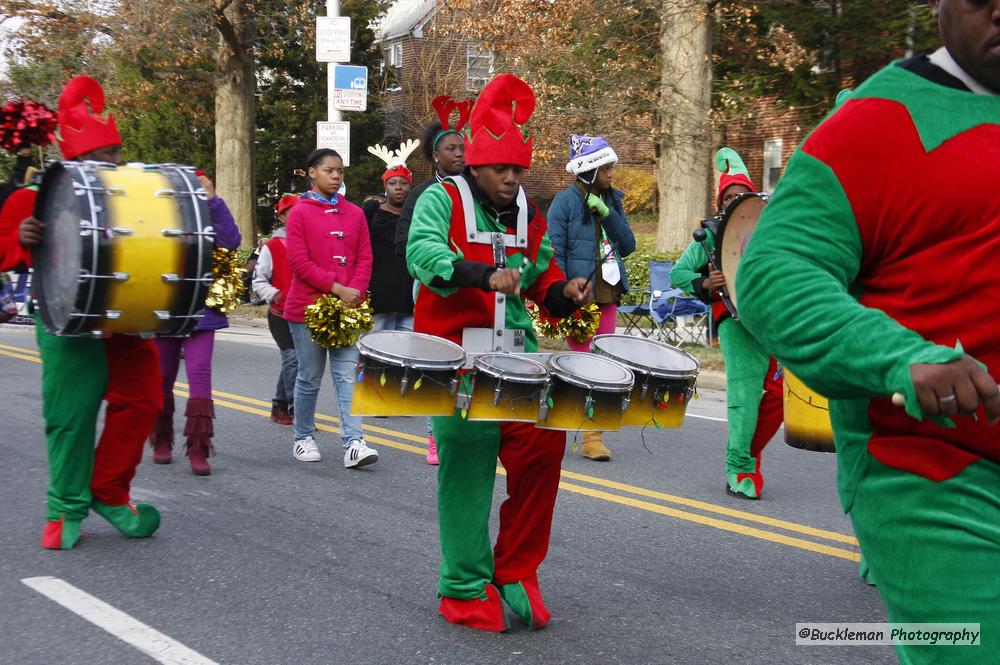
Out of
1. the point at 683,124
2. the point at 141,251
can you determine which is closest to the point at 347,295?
the point at 141,251

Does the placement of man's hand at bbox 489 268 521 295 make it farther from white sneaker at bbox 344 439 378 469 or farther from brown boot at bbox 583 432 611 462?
brown boot at bbox 583 432 611 462

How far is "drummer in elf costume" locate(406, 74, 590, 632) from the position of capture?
179 inches

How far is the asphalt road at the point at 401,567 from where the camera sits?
460 centimetres

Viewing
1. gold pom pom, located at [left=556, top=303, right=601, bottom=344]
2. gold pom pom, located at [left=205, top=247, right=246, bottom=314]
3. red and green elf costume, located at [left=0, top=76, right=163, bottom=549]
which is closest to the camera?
red and green elf costume, located at [left=0, top=76, right=163, bottom=549]

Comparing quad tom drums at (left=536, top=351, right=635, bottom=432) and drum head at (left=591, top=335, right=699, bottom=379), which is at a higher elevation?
drum head at (left=591, top=335, right=699, bottom=379)

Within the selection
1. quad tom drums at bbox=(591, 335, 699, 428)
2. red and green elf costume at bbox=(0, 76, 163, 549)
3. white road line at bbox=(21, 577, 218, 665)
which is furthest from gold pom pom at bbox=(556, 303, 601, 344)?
white road line at bbox=(21, 577, 218, 665)

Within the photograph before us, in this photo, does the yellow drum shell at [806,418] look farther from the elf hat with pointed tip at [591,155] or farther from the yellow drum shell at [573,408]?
the elf hat with pointed tip at [591,155]

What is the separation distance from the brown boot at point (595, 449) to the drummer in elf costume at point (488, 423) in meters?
3.96

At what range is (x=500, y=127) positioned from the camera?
454 cm

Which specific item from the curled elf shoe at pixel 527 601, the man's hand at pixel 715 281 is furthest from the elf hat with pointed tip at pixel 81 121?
the man's hand at pixel 715 281

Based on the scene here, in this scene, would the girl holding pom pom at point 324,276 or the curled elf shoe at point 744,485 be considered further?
the girl holding pom pom at point 324,276

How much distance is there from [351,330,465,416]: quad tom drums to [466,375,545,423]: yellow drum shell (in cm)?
8

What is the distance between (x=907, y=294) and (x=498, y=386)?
192cm

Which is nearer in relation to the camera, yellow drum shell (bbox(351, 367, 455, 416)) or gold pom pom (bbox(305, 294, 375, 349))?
yellow drum shell (bbox(351, 367, 455, 416))
